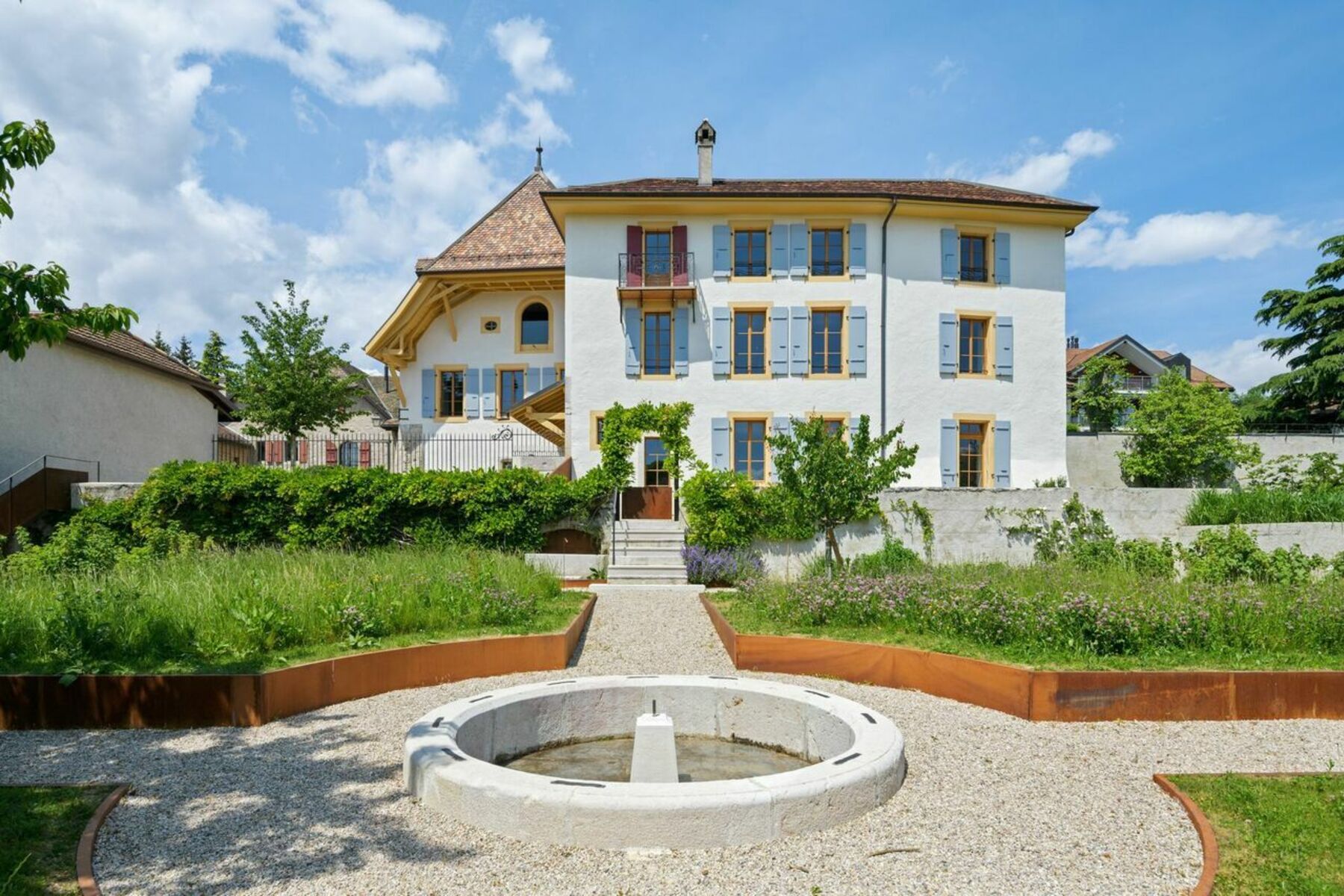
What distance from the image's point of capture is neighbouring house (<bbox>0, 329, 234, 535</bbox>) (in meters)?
17.4

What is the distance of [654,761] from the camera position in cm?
555

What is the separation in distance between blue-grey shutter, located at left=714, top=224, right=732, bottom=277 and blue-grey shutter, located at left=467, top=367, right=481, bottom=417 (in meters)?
8.85

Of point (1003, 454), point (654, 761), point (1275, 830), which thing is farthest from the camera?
point (1003, 454)

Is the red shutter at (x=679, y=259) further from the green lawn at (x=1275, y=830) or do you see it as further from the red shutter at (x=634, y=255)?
the green lawn at (x=1275, y=830)

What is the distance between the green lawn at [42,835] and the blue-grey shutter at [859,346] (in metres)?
19.7

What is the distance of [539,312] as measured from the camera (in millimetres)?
26391

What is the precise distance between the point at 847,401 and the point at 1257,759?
16449 millimetres

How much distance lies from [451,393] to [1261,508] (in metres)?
22.4

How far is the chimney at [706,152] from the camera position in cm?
2367

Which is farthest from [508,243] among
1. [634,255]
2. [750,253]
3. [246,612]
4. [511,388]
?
[246,612]

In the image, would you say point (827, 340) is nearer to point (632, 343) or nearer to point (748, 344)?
point (748, 344)

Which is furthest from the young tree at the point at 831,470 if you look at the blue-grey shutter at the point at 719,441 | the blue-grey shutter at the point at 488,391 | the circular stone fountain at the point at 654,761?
the blue-grey shutter at the point at 488,391

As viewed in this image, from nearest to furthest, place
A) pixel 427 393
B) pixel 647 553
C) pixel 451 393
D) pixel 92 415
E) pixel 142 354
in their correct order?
pixel 647 553
pixel 92 415
pixel 142 354
pixel 427 393
pixel 451 393

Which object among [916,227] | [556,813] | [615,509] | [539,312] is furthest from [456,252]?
[556,813]
